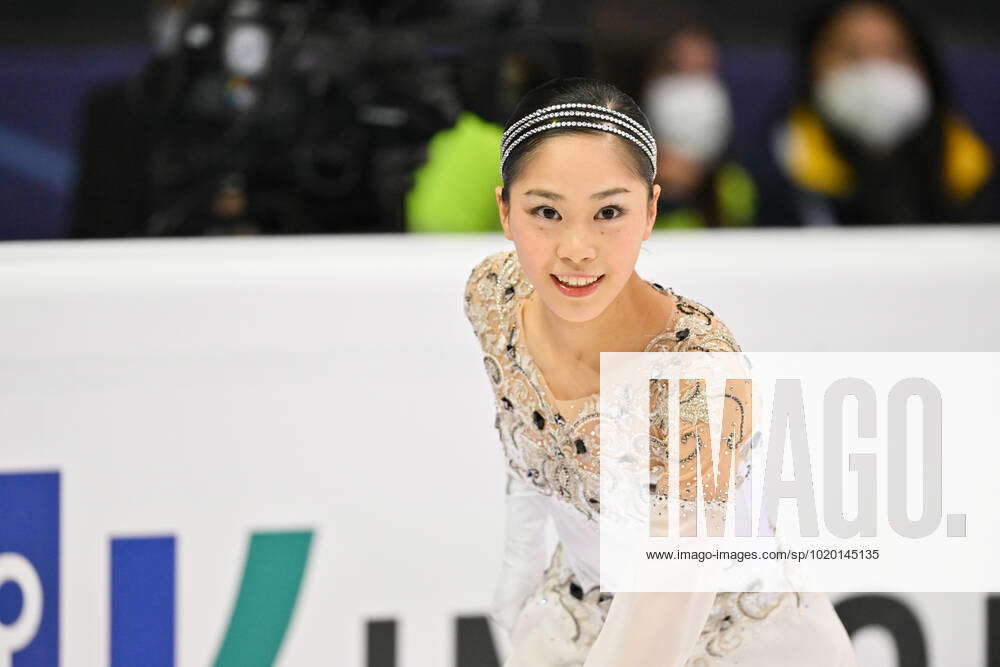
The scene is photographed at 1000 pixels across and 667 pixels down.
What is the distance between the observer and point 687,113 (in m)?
2.30

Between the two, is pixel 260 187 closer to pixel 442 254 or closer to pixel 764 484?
pixel 442 254

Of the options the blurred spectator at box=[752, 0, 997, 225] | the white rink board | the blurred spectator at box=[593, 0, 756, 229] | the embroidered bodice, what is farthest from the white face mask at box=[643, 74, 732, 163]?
the embroidered bodice

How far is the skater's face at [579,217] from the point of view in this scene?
2.81ft

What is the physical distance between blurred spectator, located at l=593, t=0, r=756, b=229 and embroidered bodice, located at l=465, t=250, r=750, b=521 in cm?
98

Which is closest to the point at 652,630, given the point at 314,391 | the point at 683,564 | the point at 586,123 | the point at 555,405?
the point at 683,564

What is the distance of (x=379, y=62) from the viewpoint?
2.04m

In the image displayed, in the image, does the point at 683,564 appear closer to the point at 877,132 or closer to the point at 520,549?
the point at 520,549

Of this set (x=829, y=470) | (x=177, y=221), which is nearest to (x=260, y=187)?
(x=177, y=221)

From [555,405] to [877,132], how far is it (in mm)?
1468

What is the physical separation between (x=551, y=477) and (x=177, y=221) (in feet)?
3.44

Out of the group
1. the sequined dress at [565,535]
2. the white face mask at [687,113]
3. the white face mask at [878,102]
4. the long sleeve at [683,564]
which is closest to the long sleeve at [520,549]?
the sequined dress at [565,535]

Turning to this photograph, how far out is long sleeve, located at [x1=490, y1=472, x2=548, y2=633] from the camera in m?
1.10

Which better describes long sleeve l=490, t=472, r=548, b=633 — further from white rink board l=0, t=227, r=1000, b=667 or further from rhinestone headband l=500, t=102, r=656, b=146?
white rink board l=0, t=227, r=1000, b=667

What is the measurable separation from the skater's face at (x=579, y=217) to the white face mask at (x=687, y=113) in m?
1.35
